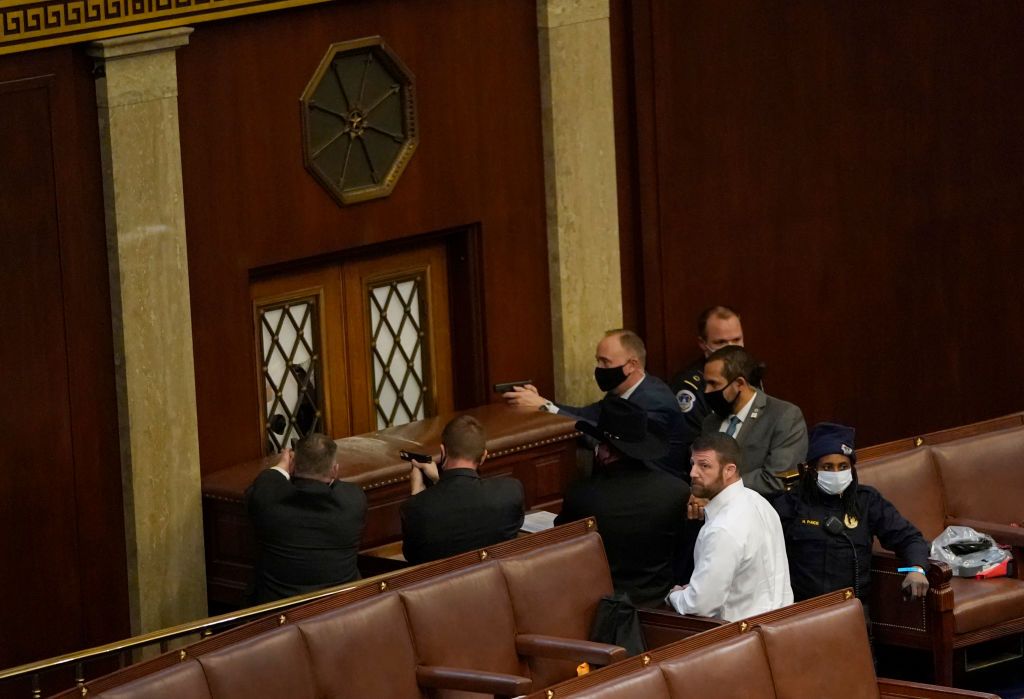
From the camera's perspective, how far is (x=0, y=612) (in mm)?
8773

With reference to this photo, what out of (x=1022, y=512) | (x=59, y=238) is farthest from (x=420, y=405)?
(x=1022, y=512)

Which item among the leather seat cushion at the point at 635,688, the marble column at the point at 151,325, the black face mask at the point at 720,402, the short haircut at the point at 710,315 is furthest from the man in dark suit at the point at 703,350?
the leather seat cushion at the point at 635,688

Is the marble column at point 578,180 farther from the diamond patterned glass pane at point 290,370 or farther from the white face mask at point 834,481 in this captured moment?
the white face mask at point 834,481

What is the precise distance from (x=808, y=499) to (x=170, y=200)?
9.99 ft

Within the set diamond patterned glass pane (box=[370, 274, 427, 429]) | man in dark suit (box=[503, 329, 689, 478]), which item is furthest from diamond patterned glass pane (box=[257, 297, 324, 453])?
man in dark suit (box=[503, 329, 689, 478])

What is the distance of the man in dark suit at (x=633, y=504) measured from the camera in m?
8.26

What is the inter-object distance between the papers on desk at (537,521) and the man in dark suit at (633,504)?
775mm

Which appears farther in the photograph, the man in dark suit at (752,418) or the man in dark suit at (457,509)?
the man in dark suit at (752,418)

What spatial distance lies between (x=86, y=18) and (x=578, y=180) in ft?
9.80

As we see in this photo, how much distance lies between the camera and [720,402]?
31.3ft

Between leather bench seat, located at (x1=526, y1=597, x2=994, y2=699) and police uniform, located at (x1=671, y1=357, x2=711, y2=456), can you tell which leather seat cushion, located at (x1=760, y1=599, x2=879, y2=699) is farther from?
police uniform, located at (x1=671, y1=357, x2=711, y2=456)

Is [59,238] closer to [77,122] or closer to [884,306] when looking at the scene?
[77,122]

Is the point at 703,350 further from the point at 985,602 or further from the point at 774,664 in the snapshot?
the point at 774,664

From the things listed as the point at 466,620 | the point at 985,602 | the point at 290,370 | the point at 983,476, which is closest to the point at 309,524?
the point at 466,620
